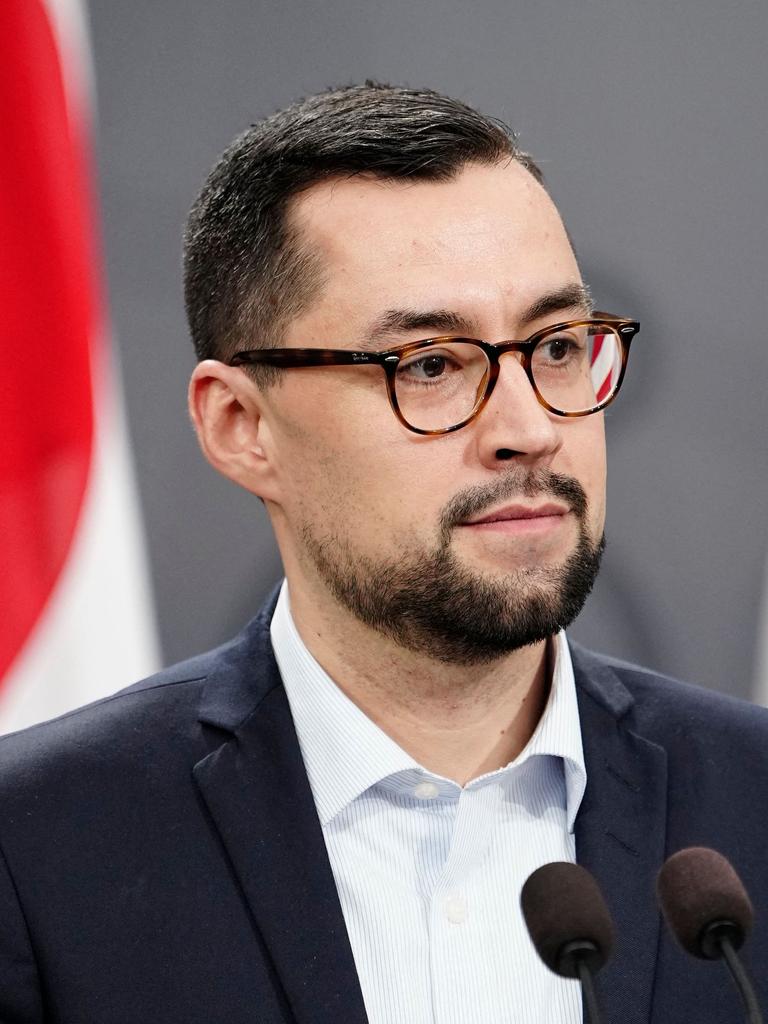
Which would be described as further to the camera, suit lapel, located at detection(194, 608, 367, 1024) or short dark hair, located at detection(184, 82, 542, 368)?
short dark hair, located at detection(184, 82, 542, 368)

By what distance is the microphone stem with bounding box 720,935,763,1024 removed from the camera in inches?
35.7

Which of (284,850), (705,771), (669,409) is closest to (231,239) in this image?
(284,850)

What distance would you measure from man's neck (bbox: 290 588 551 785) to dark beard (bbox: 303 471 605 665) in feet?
0.19

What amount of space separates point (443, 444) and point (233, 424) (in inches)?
15.7

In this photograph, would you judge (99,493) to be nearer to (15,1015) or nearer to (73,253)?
(73,253)

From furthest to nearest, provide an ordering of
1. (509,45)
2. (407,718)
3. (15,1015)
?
1. (509,45)
2. (407,718)
3. (15,1015)

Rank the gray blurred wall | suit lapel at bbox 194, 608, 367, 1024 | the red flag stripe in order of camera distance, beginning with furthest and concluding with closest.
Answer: the gray blurred wall
the red flag stripe
suit lapel at bbox 194, 608, 367, 1024

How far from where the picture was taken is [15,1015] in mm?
1406

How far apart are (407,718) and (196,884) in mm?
349

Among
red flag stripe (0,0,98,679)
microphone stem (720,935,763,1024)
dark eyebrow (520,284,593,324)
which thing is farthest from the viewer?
red flag stripe (0,0,98,679)

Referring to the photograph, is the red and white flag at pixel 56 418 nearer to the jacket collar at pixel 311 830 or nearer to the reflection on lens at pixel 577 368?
the jacket collar at pixel 311 830

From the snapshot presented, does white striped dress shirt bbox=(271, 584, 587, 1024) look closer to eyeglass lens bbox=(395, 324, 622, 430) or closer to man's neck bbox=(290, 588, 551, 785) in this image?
man's neck bbox=(290, 588, 551, 785)

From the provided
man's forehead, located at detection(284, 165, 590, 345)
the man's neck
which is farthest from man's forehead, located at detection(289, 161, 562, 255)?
the man's neck

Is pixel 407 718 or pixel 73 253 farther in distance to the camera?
Result: pixel 73 253
